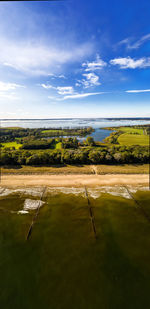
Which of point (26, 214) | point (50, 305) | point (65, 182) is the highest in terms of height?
point (65, 182)

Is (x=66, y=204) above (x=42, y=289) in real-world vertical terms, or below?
above

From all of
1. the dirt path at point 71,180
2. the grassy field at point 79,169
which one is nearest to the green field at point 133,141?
the grassy field at point 79,169

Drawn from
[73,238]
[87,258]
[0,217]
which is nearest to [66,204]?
[73,238]

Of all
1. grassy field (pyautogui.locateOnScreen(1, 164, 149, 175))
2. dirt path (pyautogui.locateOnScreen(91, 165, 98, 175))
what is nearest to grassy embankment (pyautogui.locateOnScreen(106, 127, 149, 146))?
grassy field (pyautogui.locateOnScreen(1, 164, 149, 175))

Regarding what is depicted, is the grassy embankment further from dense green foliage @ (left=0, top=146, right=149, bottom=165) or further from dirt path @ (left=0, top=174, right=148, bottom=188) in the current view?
dirt path @ (left=0, top=174, right=148, bottom=188)

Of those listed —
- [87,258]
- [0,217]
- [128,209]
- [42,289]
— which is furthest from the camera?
[128,209]

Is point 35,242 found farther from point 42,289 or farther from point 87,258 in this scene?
point 87,258
